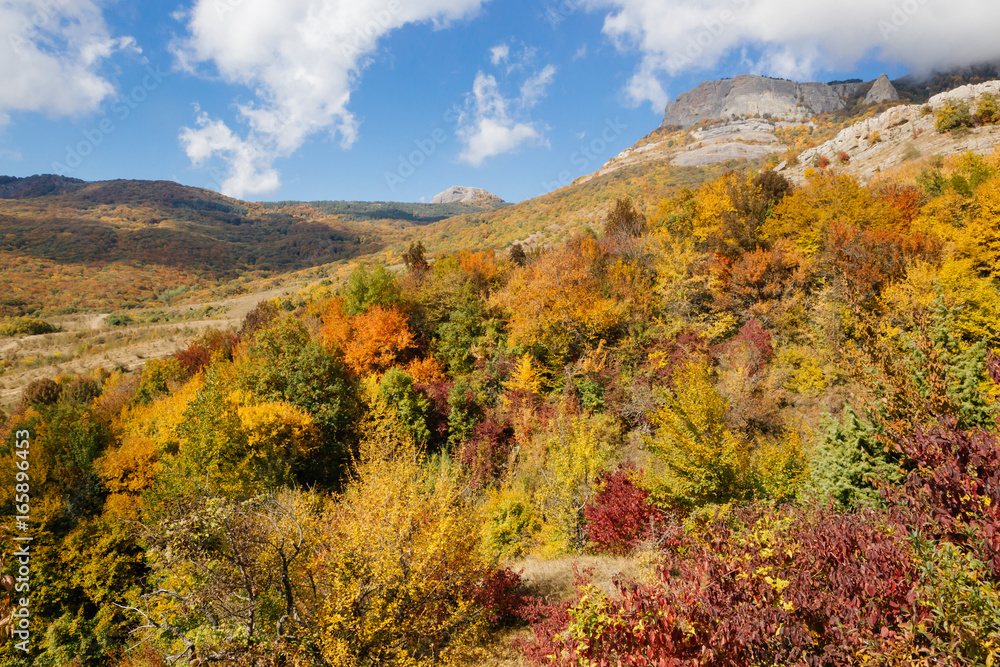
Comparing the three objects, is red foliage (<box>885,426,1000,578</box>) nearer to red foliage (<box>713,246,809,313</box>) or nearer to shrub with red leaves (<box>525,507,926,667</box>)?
shrub with red leaves (<box>525,507,926,667</box>)

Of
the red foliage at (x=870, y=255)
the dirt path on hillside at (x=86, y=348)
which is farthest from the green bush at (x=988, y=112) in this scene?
the dirt path on hillside at (x=86, y=348)

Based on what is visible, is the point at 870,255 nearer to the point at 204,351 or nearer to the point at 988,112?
the point at 988,112

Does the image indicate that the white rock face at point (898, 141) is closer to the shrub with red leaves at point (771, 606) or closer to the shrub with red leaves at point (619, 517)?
the shrub with red leaves at point (619, 517)

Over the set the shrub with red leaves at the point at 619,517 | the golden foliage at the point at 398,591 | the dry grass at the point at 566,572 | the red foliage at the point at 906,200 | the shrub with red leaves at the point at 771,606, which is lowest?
the dry grass at the point at 566,572

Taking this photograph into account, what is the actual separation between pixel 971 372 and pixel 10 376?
6966cm

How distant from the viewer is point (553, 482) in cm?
1627

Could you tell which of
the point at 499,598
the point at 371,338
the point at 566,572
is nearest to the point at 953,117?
the point at 566,572

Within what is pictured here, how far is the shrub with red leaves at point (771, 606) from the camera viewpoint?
4.11 metres

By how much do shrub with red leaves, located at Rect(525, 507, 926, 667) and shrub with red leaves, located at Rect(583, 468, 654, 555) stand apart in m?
8.19

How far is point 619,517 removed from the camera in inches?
544

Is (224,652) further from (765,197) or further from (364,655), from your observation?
(765,197)

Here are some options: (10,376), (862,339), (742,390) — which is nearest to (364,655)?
(742,390)

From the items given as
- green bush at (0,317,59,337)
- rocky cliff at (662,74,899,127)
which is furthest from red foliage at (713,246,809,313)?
rocky cliff at (662,74,899,127)

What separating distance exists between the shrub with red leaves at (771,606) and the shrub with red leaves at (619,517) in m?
8.19
